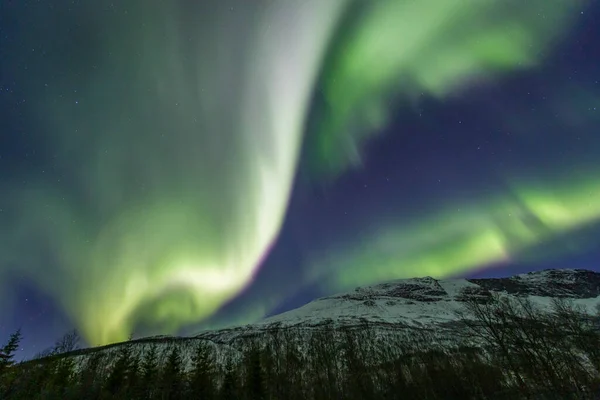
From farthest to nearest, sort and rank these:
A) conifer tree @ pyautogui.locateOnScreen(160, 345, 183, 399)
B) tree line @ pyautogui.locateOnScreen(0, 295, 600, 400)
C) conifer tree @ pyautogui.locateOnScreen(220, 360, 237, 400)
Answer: conifer tree @ pyautogui.locateOnScreen(160, 345, 183, 399), conifer tree @ pyautogui.locateOnScreen(220, 360, 237, 400), tree line @ pyautogui.locateOnScreen(0, 295, 600, 400)

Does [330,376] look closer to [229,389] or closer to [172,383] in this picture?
[229,389]

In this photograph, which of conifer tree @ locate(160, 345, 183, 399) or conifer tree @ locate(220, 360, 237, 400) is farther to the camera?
conifer tree @ locate(160, 345, 183, 399)

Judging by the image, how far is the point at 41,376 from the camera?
6619 cm

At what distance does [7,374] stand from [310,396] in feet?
193

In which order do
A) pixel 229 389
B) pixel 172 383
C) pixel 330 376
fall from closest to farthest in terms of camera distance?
pixel 229 389
pixel 172 383
pixel 330 376

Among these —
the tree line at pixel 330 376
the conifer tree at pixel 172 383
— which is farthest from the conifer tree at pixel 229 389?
the conifer tree at pixel 172 383

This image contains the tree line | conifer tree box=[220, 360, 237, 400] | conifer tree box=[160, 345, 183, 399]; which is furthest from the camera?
conifer tree box=[160, 345, 183, 399]

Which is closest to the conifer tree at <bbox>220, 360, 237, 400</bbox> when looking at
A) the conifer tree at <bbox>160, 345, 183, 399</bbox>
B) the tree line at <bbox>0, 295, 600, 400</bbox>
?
the tree line at <bbox>0, 295, 600, 400</bbox>

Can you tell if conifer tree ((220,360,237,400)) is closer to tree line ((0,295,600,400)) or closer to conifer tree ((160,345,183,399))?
tree line ((0,295,600,400))

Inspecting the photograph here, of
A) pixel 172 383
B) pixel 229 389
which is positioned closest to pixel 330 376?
pixel 229 389

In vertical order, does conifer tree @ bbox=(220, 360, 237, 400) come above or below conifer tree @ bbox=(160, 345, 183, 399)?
below

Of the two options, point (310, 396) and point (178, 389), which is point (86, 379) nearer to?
point (178, 389)

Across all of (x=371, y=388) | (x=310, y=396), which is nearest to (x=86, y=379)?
(x=310, y=396)

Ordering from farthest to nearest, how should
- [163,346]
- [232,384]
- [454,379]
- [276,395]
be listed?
[163,346] → [454,379] → [276,395] → [232,384]
